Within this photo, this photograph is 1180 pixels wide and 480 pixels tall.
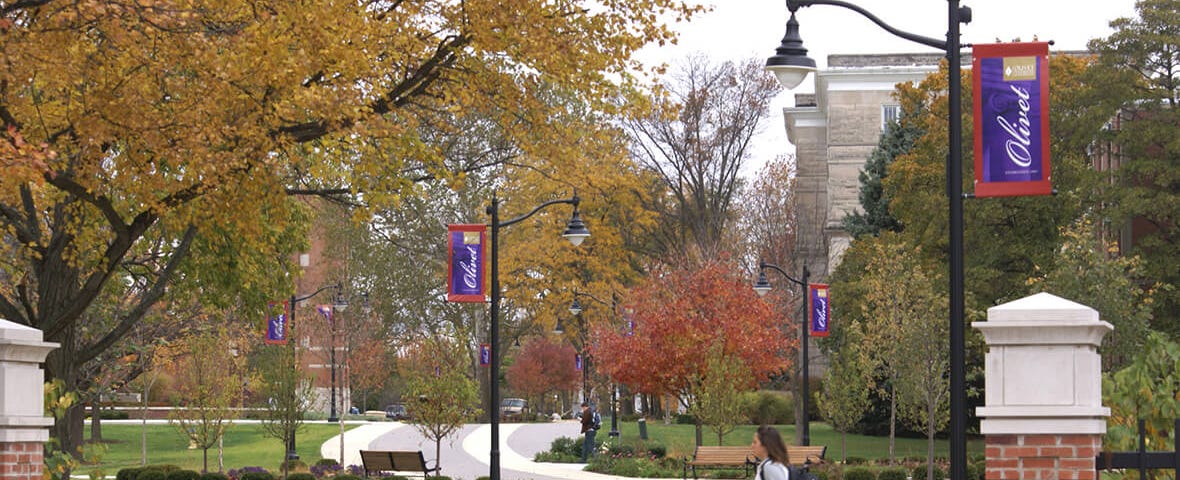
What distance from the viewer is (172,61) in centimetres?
1755

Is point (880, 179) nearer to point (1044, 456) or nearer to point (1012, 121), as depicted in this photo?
point (1012, 121)

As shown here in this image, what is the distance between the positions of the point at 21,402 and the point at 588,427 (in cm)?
3040

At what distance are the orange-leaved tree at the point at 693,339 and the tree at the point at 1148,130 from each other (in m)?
9.29

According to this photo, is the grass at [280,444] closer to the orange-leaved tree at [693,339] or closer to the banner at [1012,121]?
the orange-leaved tree at [693,339]

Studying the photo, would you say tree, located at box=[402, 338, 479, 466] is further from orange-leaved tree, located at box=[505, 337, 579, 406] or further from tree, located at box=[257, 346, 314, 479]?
orange-leaved tree, located at box=[505, 337, 579, 406]

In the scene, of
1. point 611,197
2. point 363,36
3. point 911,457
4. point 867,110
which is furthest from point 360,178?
point 867,110

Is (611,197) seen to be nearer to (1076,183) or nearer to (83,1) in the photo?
(1076,183)

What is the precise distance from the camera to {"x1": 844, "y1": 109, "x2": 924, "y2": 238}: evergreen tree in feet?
184

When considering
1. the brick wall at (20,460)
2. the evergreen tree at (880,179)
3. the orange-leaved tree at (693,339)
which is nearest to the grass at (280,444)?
the orange-leaved tree at (693,339)

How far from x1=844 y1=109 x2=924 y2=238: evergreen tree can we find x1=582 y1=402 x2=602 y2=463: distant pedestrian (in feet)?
57.9

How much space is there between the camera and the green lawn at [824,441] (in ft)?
144

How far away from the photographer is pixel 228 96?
693 inches

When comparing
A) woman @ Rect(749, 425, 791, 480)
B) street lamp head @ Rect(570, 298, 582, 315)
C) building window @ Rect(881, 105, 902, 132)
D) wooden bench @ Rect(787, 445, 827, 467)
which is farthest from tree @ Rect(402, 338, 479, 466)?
building window @ Rect(881, 105, 902, 132)

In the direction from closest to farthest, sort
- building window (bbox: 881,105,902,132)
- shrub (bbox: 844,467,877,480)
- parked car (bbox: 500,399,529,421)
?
shrub (bbox: 844,467,877,480)
building window (bbox: 881,105,902,132)
parked car (bbox: 500,399,529,421)
